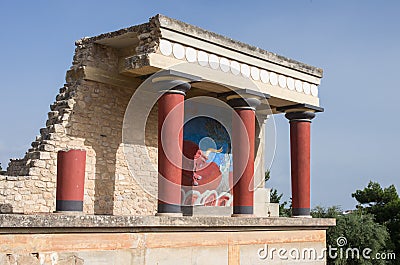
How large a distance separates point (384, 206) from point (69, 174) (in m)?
19.1


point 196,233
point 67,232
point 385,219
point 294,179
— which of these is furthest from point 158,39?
point 385,219

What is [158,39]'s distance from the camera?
10094mm

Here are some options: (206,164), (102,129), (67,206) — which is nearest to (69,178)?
(67,206)

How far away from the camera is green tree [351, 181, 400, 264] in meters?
22.8

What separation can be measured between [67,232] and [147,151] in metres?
5.38

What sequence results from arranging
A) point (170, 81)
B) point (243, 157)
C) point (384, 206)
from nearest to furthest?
point (170, 81), point (243, 157), point (384, 206)

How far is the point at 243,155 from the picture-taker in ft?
38.6

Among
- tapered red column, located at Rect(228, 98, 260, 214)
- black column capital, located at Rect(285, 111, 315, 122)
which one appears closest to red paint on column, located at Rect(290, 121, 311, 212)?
black column capital, located at Rect(285, 111, 315, 122)

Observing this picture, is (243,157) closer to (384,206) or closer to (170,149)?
(170,149)

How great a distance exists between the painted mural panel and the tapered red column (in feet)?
4.99

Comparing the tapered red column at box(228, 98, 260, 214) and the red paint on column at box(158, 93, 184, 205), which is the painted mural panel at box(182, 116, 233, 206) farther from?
the red paint on column at box(158, 93, 184, 205)

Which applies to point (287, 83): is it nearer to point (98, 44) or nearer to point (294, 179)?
point (294, 179)

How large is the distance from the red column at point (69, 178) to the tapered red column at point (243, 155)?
177 inches

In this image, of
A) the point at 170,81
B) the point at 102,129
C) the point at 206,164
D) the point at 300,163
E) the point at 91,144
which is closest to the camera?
the point at 170,81
